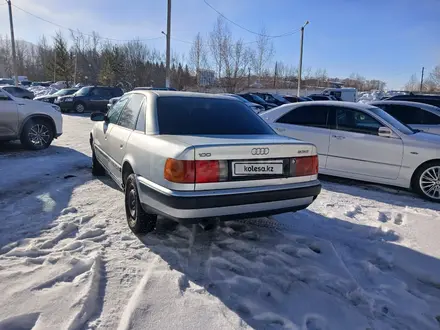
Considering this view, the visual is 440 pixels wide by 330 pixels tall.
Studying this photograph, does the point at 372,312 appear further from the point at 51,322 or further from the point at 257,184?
the point at 51,322

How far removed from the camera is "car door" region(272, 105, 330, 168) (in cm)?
606

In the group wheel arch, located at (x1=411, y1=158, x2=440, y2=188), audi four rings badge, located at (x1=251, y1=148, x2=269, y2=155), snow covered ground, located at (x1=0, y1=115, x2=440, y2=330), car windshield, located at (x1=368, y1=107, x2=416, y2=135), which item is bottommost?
snow covered ground, located at (x1=0, y1=115, x2=440, y2=330)

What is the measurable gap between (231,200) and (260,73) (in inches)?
1676

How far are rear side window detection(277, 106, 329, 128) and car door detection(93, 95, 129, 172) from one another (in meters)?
3.18

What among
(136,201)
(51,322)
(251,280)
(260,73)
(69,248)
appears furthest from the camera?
(260,73)

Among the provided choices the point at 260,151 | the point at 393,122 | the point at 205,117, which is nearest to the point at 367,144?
the point at 393,122

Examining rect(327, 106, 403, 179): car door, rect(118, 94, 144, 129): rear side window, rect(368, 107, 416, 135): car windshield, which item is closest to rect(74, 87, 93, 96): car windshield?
rect(118, 94, 144, 129): rear side window

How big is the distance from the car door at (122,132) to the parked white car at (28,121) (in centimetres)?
437

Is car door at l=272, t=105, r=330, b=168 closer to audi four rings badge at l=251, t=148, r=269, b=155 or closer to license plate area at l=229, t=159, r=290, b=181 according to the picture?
license plate area at l=229, t=159, r=290, b=181

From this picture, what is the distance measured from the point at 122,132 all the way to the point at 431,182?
4.66 meters

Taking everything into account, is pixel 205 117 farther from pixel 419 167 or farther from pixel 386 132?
pixel 419 167

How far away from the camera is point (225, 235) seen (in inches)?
141

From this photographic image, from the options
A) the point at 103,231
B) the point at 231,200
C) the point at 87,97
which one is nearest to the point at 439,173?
the point at 231,200

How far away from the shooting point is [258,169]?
9.98 feet
